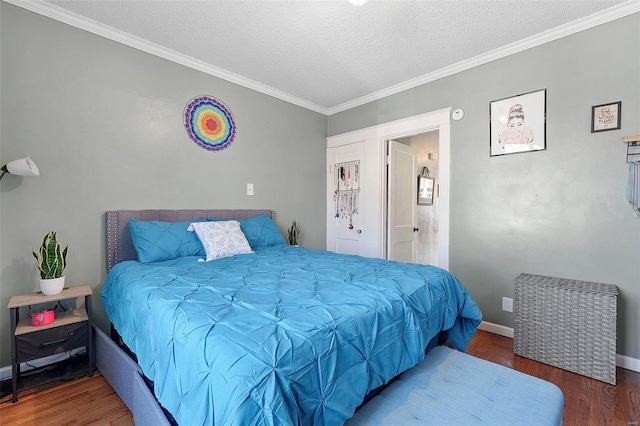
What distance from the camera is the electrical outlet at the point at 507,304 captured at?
2.56 metres

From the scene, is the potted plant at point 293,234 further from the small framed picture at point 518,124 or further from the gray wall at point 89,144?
the small framed picture at point 518,124

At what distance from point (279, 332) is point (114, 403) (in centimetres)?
149

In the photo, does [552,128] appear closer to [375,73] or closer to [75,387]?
[375,73]

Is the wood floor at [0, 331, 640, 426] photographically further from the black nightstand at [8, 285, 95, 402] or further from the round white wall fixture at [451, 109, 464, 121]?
the round white wall fixture at [451, 109, 464, 121]

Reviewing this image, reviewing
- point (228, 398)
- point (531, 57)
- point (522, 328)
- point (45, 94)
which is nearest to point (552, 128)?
point (531, 57)

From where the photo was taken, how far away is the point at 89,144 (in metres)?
2.24

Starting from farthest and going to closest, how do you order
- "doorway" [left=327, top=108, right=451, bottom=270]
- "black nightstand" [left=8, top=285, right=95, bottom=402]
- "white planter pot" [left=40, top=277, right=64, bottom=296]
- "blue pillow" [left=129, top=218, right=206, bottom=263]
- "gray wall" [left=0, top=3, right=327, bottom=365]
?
1. "doorway" [left=327, top=108, right=451, bottom=270]
2. "blue pillow" [left=129, top=218, right=206, bottom=263]
3. "gray wall" [left=0, top=3, right=327, bottom=365]
4. "white planter pot" [left=40, top=277, right=64, bottom=296]
5. "black nightstand" [left=8, top=285, right=95, bottom=402]

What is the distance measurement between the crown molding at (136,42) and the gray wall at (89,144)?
0.05m

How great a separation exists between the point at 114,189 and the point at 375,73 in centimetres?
270

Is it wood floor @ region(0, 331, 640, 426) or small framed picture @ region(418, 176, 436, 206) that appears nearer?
wood floor @ region(0, 331, 640, 426)

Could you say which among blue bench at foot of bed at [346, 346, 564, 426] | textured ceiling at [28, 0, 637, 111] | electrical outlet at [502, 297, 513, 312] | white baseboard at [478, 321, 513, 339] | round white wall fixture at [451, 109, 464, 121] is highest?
textured ceiling at [28, 0, 637, 111]

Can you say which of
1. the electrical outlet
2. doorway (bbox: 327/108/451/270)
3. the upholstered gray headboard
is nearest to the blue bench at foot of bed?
the electrical outlet

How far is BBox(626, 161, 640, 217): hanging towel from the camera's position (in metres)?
1.97

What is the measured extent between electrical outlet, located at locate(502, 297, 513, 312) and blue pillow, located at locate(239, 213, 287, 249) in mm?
2191
